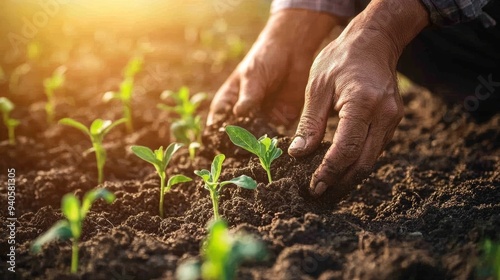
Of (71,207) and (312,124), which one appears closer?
(71,207)

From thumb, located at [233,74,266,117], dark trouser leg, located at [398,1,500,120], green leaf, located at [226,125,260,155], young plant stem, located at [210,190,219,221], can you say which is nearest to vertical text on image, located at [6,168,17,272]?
young plant stem, located at [210,190,219,221]

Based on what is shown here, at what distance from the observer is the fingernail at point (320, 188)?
2.28m

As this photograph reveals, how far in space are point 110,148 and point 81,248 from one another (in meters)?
1.47

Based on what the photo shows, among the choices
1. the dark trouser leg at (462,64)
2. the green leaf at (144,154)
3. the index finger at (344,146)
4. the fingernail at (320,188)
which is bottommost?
the dark trouser leg at (462,64)

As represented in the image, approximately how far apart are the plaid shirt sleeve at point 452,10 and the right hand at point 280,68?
2.85 feet

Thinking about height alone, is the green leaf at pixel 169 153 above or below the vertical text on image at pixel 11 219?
below

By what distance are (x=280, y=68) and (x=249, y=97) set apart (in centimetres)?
38

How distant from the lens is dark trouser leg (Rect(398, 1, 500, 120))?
11.4 ft

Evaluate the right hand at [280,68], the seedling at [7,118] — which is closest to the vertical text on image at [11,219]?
the seedling at [7,118]

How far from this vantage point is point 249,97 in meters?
3.05

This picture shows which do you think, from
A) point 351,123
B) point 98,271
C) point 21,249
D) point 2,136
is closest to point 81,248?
point 98,271

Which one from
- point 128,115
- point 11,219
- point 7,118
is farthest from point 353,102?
point 7,118

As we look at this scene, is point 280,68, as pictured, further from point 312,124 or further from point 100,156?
point 100,156

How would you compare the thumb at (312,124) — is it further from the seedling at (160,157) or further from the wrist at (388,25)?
the seedling at (160,157)
